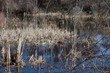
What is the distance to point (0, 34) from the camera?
40.6 ft

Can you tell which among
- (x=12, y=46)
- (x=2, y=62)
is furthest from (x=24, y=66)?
(x=12, y=46)

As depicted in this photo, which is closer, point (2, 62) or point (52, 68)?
point (52, 68)

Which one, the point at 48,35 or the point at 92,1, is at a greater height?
the point at 92,1

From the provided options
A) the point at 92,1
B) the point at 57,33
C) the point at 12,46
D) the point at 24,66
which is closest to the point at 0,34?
the point at 12,46

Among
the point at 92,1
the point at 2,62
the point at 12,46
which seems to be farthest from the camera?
the point at 12,46

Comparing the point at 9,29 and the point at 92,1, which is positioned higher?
the point at 92,1

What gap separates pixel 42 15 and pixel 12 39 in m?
7.80

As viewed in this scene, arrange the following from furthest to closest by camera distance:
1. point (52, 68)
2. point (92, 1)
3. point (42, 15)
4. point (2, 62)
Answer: point (42, 15) → point (2, 62) → point (52, 68) → point (92, 1)

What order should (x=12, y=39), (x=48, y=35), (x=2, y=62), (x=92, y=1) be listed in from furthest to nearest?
1. (x=48, y=35)
2. (x=12, y=39)
3. (x=2, y=62)
4. (x=92, y=1)

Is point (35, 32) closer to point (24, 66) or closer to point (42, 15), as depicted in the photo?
point (24, 66)

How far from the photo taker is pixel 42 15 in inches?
813

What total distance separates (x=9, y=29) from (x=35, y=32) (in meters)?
0.95

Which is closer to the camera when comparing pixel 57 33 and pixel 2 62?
pixel 2 62

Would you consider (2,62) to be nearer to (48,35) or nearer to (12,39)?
(12,39)
